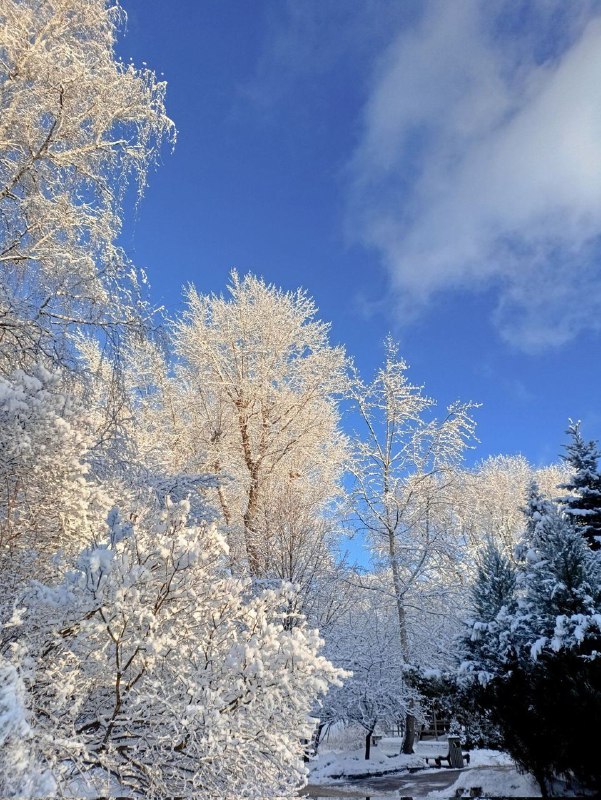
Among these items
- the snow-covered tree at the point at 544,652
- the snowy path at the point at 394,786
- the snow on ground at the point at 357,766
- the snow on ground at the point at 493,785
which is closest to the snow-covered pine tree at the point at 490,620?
the snow-covered tree at the point at 544,652

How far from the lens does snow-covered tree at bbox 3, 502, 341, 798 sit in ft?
12.1

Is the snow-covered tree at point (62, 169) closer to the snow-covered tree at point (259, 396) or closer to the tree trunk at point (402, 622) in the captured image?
the snow-covered tree at point (259, 396)

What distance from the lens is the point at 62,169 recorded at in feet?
21.0

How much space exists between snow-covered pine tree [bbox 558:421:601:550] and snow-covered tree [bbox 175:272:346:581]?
6.25 meters

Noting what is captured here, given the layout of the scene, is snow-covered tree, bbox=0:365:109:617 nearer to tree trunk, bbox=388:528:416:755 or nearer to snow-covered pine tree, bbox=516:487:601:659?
snow-covered pine tree, bbox=516:487:601:659

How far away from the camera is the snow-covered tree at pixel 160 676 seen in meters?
3.68

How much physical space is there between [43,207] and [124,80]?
2110mm

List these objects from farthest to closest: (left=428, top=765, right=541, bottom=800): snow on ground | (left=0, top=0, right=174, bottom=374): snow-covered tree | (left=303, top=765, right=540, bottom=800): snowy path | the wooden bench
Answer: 1. the wooden bench
2. (left=303, top=765, right=540, bottom=800): snowy path
3. (left=428, top=765, right=541, bottom=800): snow on ground
4. (left=0, top=0, right=174, bottom=374): snow-covered tree

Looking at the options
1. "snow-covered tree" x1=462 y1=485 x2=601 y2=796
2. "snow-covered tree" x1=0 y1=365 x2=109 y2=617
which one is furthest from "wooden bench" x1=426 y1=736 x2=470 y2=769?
"snow-covered tree" x1=0 y1=365 x2=109 y2=617

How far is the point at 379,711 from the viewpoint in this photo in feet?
45.3

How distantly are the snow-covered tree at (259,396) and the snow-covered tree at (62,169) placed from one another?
30.8ft

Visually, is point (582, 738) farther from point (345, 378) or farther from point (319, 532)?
point (345, 378)

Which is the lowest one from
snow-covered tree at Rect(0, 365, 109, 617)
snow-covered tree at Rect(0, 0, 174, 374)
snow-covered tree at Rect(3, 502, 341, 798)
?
snow-covered tree at Rect(3, 502, 341, 798)

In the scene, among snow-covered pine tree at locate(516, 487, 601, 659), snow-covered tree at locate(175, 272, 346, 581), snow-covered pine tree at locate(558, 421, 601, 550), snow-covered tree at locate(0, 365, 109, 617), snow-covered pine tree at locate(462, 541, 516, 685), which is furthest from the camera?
snow-covered tree at locate(175, 272, 346, 581)
